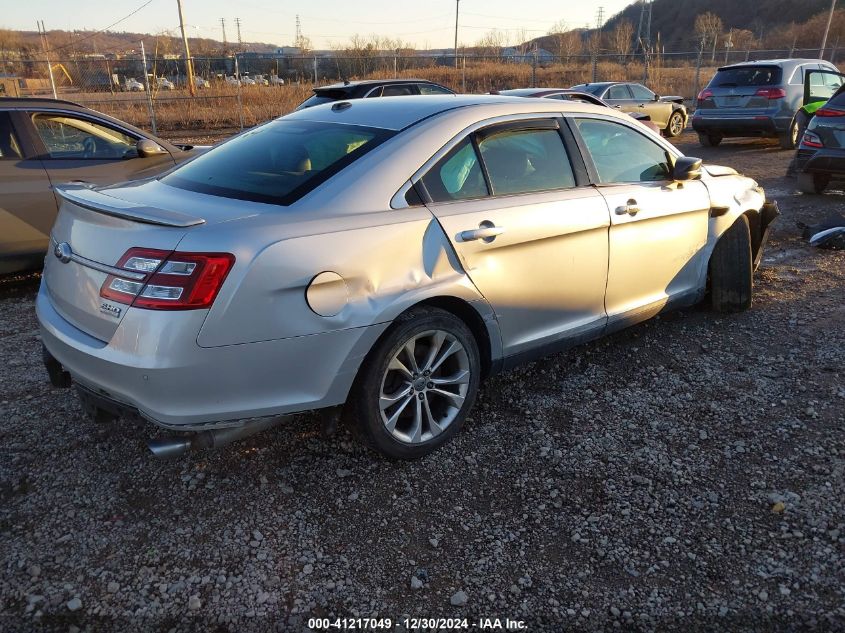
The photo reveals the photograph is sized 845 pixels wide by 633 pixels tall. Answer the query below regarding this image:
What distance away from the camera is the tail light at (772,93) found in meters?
13.1

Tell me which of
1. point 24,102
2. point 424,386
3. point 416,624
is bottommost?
point 416,624

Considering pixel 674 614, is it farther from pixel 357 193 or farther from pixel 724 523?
pixel 357 193

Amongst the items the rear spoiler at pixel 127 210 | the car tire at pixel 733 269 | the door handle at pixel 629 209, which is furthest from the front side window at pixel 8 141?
the car tire at pixel 733 269

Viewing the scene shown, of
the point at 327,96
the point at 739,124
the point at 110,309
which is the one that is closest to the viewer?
the point at 110,309

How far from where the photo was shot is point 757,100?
1330 cm

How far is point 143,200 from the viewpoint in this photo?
2.90 meters

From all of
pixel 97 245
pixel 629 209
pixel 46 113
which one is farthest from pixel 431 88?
pixel 97 245

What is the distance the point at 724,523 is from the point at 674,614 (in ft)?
2.00

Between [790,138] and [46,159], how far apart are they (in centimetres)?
1350

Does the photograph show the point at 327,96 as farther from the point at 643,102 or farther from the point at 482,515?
the point at 482,515

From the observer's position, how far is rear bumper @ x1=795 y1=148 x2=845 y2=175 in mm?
8258

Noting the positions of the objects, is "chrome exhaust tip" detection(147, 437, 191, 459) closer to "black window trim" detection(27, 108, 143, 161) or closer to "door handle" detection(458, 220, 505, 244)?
"door handle" detection(458, 220, 505, 244)

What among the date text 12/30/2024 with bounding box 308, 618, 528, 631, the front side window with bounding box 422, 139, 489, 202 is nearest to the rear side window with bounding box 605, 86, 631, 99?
the front side window with bounding box 422, 139, 489, 202

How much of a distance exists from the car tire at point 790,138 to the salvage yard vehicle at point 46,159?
12165mm
